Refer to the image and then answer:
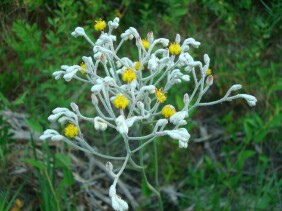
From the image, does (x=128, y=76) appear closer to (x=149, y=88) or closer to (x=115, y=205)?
(x=149, y=88)

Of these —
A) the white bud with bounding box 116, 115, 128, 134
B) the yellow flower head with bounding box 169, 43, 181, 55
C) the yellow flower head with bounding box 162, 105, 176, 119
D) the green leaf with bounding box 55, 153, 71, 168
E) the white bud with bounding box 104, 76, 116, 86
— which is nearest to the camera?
the white bud with bounding box 116, 115, 128, 134

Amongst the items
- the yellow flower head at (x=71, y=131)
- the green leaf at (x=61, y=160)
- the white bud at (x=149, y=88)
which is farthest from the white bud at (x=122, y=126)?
the green leaf at (x=61, y=160)

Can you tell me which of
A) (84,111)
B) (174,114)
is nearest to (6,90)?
(84,111)

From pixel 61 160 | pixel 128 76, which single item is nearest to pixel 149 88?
pixel 128 76

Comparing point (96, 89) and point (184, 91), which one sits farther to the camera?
point (184, 91)

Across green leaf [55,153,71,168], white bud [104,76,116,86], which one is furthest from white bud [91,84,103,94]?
green leaf [55,153,71,168]

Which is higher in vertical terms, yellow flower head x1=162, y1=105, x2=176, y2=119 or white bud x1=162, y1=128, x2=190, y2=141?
white bud x1=162, y1=128, x2=190, y2=141

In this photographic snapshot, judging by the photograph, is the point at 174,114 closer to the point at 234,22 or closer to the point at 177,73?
the point at 177,73

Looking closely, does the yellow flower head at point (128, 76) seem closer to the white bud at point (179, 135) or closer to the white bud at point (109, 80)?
the white bud at point (109, 80)

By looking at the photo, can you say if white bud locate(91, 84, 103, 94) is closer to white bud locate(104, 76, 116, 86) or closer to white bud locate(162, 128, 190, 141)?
white bud locate(104, 76, 116, 86)

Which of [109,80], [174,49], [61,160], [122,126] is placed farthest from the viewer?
[61,160]
